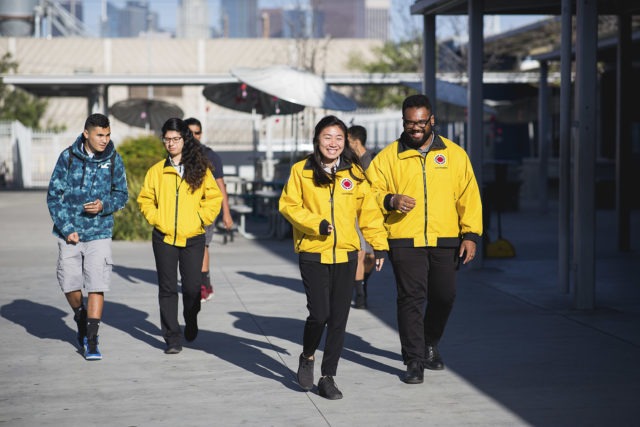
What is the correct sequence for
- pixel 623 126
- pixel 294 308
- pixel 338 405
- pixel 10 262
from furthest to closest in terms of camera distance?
pixel 623 126 → pixel 10 262 → pixel 294 308 → pixel 338 405

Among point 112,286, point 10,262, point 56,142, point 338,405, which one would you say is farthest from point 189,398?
point 56,142

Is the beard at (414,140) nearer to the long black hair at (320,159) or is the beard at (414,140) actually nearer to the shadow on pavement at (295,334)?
the long black hair at (320,159)

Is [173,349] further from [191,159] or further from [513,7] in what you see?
[513,7]

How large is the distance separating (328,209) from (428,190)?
0.75 metres

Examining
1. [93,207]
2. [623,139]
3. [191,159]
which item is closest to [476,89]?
[623,139]

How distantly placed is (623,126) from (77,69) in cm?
4502

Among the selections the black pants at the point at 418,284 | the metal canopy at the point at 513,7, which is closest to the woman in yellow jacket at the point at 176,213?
the black pants at the point at 418,284

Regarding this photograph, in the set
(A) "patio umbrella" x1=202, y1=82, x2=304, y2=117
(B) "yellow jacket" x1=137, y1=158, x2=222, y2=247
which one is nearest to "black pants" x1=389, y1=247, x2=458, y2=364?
(B) "yellow jacket" x1=137, y1=158, x2=222, y2=247

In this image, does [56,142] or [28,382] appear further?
[56,142]

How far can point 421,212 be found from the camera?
7078mm

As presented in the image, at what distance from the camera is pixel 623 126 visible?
1614 cm

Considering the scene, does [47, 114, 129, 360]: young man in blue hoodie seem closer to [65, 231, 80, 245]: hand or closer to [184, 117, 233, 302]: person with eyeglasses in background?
[65, 231, 80, 245]: hand

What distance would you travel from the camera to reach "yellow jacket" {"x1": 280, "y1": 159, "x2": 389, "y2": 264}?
263 inches

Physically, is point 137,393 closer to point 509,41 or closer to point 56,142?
point 56,142
